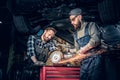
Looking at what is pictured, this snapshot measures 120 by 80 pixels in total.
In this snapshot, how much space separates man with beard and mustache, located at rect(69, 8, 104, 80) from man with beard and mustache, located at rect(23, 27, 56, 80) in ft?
2.11

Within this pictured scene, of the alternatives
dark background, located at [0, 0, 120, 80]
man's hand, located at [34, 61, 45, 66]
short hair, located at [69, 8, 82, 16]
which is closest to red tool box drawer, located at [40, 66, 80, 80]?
man's hand, located at [34, 61, 45, 66]

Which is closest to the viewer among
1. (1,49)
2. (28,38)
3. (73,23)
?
(73,23)

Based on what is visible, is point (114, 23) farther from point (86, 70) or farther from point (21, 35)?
point (21, 35)

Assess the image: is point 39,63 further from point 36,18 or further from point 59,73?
point 36,18

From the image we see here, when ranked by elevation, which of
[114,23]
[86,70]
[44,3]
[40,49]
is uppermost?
[44,3]

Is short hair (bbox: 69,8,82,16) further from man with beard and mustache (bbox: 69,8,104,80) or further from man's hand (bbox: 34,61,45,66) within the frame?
man's hand (bbox: 34,61,45,66)

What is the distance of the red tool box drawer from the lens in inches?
274

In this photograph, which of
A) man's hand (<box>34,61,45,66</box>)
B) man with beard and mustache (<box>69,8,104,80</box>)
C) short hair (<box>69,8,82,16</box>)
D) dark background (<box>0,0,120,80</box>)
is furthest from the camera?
man's hand (<box>34,61,45,66</box>)

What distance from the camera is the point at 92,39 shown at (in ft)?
22.4

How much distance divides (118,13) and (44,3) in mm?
1943

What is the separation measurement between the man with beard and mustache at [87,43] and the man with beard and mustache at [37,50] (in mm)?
642

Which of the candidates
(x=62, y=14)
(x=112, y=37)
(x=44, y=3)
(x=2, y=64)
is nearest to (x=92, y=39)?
(x=112, y=37)

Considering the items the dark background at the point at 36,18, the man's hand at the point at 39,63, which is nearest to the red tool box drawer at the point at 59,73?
the man's hand at the point at 39,63

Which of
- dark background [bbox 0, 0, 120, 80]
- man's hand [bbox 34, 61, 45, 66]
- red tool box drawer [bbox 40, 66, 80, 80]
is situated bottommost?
red tool box drawer [bbox 40, 66, 80, 80]
